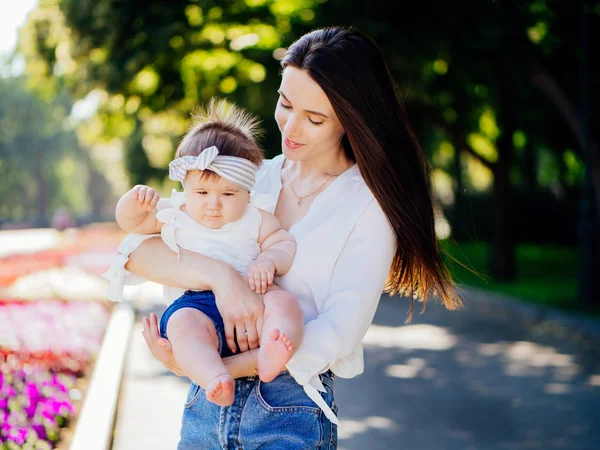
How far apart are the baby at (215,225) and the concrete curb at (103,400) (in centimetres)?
251

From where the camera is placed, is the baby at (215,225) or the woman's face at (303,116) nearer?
the baby at (215,225)

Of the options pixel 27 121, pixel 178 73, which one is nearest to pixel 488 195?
pixel 178 73

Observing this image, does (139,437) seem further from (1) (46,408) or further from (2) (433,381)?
(2) (433,381)

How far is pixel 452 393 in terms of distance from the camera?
7949mm

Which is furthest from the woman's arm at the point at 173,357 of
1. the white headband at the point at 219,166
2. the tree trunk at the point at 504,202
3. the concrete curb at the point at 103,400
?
the tree trunk at the point at 504,202

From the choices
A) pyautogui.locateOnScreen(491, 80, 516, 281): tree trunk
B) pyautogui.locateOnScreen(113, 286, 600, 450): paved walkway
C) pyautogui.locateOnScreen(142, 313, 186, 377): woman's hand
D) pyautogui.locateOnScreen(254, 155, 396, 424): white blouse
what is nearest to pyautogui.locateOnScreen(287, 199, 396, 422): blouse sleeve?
pyautogui.locateOnScreen(254, 155, 396, 424): white blouse

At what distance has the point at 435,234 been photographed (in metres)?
2.91

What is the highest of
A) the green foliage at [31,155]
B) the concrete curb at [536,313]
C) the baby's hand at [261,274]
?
the green foliage at [31,155]

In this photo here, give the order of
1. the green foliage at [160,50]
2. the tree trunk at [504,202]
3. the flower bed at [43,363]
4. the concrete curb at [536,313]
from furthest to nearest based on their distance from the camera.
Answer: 1. the tree trunk at [504,202]
2. the green foliage at [160,50]
3. the concrete curb at [536,313]
4. the flower bed at [43,363]

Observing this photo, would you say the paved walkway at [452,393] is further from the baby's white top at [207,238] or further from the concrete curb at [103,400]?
the baby's white top at [207,238]

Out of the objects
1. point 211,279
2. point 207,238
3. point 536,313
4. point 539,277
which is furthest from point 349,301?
point 539,277

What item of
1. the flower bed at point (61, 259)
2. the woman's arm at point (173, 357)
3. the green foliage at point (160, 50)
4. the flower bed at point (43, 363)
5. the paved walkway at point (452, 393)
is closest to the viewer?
the woman's arm at point (173, 357)

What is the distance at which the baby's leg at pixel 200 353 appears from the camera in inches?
92.7

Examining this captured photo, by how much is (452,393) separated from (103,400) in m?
3.42
